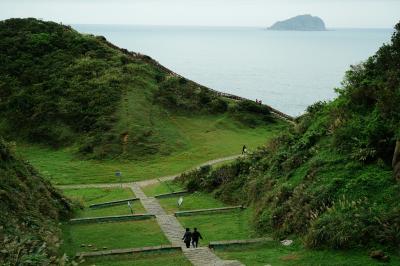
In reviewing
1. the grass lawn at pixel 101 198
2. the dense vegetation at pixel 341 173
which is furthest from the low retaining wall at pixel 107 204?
the dense vegetation at pixel 341 173

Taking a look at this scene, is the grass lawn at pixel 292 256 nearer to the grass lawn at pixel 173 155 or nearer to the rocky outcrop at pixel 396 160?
the rocky outcrop at pixel 396 160

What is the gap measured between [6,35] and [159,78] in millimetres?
24726

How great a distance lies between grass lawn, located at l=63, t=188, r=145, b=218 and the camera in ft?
108

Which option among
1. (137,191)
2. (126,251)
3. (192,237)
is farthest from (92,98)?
(192,237)

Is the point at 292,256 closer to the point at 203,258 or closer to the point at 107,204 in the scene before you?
the point at 203,258

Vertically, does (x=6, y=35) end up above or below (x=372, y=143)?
above

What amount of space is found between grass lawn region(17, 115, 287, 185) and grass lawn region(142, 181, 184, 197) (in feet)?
11.0

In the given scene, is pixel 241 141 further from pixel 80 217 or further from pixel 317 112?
pixel 80 217

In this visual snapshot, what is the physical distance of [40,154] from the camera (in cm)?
5159

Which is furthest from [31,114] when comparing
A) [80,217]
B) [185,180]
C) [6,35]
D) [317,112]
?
[317,112]

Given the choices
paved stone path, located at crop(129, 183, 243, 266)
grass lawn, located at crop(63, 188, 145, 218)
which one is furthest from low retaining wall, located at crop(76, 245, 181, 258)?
grass lawn, located at crop(63, 188, 145, 218)

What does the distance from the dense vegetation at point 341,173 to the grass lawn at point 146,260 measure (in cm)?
532

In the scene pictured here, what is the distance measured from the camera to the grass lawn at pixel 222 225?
2578 cm

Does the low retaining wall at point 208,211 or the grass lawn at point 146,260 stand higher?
the grass lawn at point 146,260
